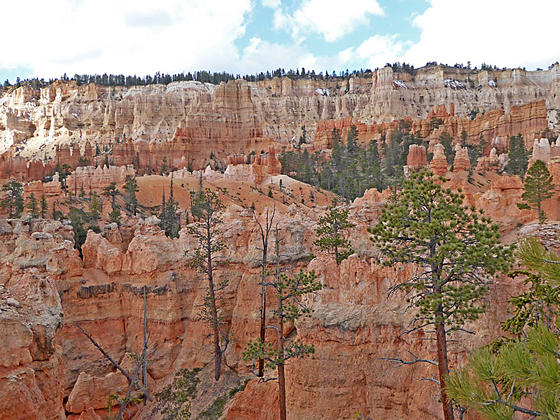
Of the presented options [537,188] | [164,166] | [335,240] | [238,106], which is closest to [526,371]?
[335,240]

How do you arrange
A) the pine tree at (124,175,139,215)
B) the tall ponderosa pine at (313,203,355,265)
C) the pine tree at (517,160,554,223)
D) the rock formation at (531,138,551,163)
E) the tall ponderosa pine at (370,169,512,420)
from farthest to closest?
the pine tree at (124,175,139,215) < the rock formation at (531,138,551,163) < the pine tree at (517,160,554,223) < the tall ponderosa pine at (313,203,355,265) < the tall ponderosa pine at (370,169,512,420)

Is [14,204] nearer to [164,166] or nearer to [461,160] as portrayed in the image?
[164,166]

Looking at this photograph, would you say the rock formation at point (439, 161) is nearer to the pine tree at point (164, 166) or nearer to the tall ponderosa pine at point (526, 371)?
the tall ponderosa pine at point (526, 371)

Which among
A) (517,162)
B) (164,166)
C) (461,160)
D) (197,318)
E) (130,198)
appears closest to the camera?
(197,318)

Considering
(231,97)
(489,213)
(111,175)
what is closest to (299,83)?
(231,97)

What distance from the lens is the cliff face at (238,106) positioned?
392ft

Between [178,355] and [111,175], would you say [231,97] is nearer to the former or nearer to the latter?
[111,175]

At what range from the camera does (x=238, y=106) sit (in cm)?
12438

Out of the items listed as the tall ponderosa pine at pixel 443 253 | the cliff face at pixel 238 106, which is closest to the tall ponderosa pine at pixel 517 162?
the tall ponderosa pine at pixel 443 253

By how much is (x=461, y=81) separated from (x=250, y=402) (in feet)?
471

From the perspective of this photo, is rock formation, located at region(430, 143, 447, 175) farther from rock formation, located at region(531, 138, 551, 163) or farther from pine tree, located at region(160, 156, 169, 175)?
pine tree, located at region(160, 156, 169, 175)

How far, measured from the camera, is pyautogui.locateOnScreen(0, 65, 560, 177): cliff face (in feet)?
392

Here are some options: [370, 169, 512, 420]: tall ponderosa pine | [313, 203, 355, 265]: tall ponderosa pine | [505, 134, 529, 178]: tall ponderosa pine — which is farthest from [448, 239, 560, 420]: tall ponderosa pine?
[505, 134, 529, 178]: tall ponderosa pine

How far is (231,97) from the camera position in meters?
124
